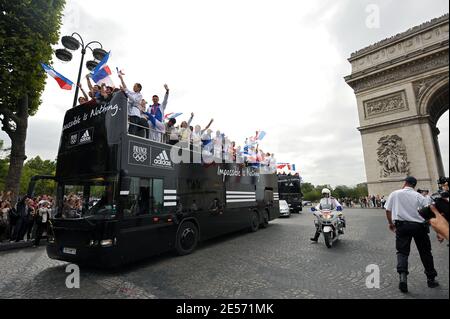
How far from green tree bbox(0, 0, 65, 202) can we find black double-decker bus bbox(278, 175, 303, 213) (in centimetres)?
2056

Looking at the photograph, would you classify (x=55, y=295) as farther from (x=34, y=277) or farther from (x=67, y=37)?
(x=67, y=37)

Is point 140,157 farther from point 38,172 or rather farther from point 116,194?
point 38,172

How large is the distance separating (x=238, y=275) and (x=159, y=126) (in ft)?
14.7

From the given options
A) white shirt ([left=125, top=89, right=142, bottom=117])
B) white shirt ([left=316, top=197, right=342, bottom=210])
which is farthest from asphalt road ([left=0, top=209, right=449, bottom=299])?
white shirt ([left=125, top=89, right=142, bottom=117])

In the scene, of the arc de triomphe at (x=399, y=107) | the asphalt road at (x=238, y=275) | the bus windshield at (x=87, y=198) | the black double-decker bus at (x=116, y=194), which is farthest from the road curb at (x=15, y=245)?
the arc de triomphe at (x=399, y=107)

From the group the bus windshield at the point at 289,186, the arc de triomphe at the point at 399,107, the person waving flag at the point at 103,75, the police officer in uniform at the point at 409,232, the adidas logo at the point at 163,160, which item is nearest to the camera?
the police officer in uniform at the point at 409,232

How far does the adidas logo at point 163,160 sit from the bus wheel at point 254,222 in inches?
227

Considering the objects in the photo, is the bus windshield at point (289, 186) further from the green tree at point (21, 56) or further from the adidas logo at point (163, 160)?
the green tree at point (21, 56)

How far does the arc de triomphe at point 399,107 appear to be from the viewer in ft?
70.3

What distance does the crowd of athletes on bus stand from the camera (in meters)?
6.38

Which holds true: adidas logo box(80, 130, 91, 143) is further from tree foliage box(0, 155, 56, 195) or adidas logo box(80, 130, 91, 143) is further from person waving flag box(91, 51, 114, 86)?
tree foliage box(0, 155, 56, 195)

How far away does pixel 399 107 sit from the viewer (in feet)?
77.5

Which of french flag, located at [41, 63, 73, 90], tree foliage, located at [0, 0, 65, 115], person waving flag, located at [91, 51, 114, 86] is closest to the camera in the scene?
person waving flag, located at [91, 51, 114, 86]
